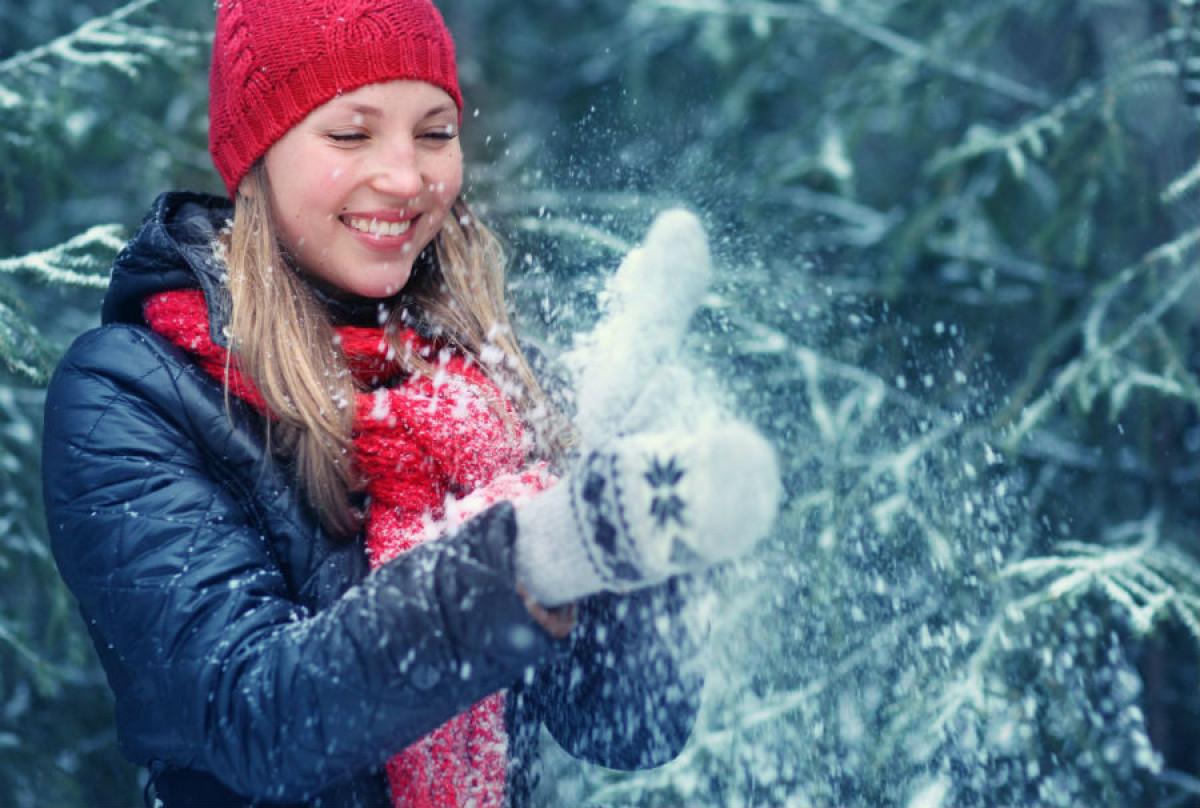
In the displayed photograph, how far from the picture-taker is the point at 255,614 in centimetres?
138

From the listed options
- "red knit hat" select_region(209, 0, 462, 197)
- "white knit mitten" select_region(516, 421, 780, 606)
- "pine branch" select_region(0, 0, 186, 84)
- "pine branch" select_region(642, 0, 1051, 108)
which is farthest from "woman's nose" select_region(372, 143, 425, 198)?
"pine branch" select_region(642, 0, 1051, 108)

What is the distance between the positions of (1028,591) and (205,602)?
269 centimetres

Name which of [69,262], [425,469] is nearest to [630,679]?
[425,469]

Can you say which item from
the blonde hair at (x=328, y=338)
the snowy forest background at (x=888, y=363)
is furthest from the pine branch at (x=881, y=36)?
the blonde hair at (x=328, y=338)

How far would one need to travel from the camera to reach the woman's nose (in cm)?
174

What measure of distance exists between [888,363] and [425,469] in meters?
2.14

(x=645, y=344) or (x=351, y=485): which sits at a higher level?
(x=645, y=344)

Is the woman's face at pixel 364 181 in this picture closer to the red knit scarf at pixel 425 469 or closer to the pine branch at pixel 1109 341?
the red knit scarf at pixel 425 469

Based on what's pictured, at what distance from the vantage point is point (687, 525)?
1126 millimetres

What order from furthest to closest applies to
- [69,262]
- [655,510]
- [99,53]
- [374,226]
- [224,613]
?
[99,53]
[69,262]
[374,226]
[224,613]
[655,510]

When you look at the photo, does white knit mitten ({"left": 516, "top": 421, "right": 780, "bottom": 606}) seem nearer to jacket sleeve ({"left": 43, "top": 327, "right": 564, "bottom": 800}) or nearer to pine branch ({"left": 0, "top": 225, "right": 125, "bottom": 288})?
jacket sleeve ({"left": 43, "top": 327, "right": 564, "bottom": 800})

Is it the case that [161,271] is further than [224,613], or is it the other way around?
[161,271]

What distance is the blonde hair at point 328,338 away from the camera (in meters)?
1.65

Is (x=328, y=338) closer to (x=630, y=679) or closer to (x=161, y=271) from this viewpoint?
(x=161, y=271)
